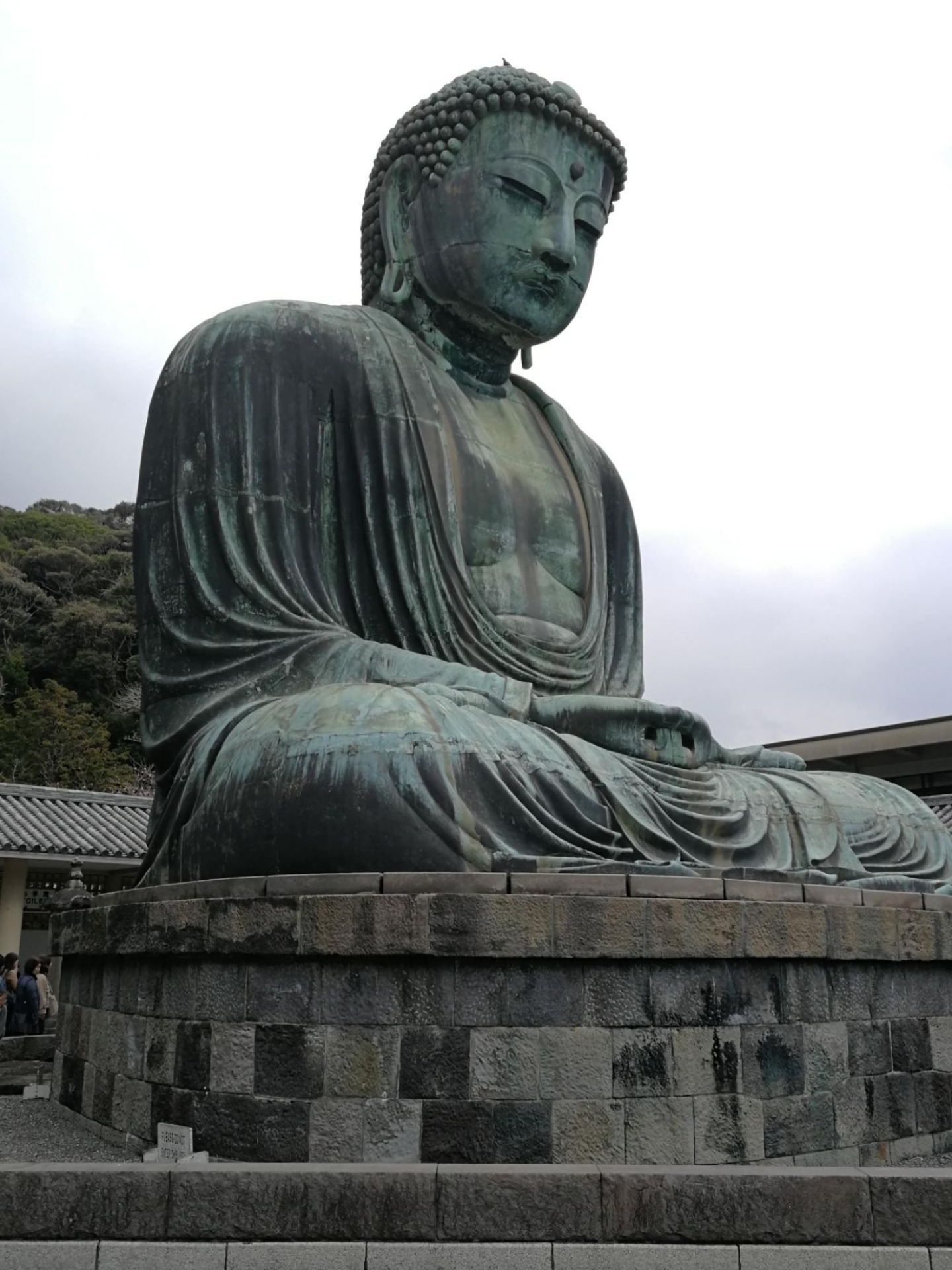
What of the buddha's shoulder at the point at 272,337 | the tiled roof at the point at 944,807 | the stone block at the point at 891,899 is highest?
the buddha's shoulder at the point at 272,337

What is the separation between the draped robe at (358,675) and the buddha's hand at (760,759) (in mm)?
438

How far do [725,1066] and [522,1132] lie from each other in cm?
78

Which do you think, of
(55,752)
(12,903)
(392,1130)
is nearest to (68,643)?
(55,752)

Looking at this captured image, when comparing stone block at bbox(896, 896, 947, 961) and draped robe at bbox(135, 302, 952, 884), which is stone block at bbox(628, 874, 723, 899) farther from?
stone block at bbox(896, 896, 947, 961)

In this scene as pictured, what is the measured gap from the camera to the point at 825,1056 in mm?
4820

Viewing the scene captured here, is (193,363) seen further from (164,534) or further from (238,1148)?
(238,1148)

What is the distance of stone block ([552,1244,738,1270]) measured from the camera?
3264 millimetres

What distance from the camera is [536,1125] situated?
4.28m

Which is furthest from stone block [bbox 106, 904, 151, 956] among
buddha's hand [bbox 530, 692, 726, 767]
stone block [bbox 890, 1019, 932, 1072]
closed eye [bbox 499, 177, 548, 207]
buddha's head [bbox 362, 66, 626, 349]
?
closed eye [bbox 499, 177, 548, 207]

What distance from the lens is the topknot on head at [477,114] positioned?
22.8ft

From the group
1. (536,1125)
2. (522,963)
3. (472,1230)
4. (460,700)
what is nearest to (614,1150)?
(536,1125)

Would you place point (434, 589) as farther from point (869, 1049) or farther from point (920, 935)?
point (869, 1049)

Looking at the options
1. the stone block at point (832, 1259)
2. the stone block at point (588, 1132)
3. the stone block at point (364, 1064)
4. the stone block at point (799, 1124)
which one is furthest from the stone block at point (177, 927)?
the stone block at point (832, 1259)

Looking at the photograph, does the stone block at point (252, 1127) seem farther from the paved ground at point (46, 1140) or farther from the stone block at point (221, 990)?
the paved ground at point (46, 1140)
